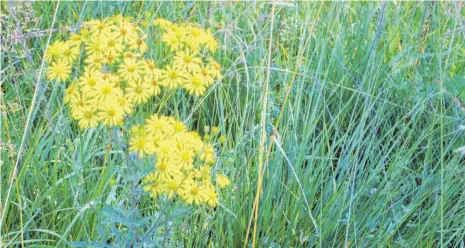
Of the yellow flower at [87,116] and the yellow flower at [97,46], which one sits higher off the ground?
the yellow flower at [97,46]

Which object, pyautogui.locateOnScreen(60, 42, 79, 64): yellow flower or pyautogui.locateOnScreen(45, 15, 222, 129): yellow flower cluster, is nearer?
pyautogui.locateOnScreen(45, 15, 222, 129): yellow flower cluster

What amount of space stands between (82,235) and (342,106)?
0.97m

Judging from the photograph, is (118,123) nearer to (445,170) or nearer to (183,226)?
(183,226)

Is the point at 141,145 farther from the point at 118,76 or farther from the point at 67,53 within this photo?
the point at 67,53

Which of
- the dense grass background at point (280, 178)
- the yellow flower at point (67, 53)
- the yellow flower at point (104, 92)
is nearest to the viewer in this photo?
the yellow flower at point (104, 92)

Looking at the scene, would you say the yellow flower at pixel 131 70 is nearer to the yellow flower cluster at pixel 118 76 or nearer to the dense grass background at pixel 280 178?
the yellow flower cluster at pixel 118 76

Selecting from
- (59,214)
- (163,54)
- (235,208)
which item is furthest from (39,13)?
(235,208)

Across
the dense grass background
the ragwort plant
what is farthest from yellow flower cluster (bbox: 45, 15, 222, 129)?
the dense grass background

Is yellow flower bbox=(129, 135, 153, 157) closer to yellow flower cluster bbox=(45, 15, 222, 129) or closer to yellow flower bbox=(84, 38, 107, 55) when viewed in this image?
yellow flower cluster bbox=(45, 15, 222, 129)

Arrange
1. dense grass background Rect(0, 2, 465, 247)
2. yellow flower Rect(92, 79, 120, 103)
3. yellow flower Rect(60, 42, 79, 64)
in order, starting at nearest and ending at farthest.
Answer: yellow flower Rect(92, 79, 120, 103) → yellow flower Rect(60, 42, 79, 64) → dense grass background Rect(0, 2, 465, 247)

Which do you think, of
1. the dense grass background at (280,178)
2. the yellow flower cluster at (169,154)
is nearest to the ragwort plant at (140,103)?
the yellow flower cluster at (169,154)

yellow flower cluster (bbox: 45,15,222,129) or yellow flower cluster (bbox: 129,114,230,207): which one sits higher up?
yellow flower cluster (bbox: 45,15,222,129)

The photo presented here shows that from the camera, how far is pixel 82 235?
5.82ft

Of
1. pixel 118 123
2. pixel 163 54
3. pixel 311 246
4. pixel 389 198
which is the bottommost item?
pixel 311 246
